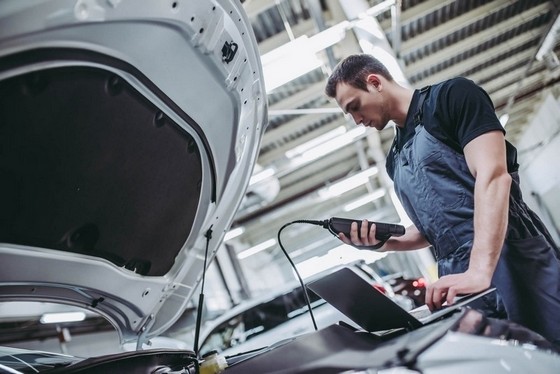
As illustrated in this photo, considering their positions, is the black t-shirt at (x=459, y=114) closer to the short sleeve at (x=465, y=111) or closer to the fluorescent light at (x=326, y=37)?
the short sleeve at (x=465, y=111)

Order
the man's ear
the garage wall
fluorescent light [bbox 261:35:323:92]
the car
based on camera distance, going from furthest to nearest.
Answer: the garage wall → the car → fluorescent light [bbox 261:35:323:92] → the man's ear

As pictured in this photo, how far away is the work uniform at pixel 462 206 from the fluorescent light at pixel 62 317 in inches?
213

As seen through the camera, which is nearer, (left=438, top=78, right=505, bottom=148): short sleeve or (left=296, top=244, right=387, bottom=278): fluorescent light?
(left=438, top=78, right=505, bottom=148): short sleeve

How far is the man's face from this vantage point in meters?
1.59

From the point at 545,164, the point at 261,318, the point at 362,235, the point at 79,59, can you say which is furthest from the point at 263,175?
the point at 545,164

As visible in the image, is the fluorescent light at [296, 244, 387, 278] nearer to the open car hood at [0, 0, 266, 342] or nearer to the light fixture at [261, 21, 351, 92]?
the light fixture at [261, 21, 351, 92]

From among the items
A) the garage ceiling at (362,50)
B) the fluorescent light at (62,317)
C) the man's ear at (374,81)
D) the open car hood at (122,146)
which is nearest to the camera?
the open car hood at (122,146)

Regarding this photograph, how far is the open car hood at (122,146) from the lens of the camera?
2.91 ft

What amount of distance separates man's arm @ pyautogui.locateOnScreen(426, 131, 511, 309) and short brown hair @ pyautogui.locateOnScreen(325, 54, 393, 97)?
50 centimetres

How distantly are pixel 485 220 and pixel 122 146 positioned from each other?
1.00 meters

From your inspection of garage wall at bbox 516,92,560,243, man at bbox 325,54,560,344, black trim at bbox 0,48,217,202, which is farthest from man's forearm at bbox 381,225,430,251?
garage wall at bbox 516,92,560,243

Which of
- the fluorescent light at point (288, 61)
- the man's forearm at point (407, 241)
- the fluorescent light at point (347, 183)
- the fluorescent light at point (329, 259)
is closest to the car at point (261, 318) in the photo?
the fluorescent light at point (288, 61)

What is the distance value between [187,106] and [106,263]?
0.55 meters

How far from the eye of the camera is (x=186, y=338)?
9250mm
